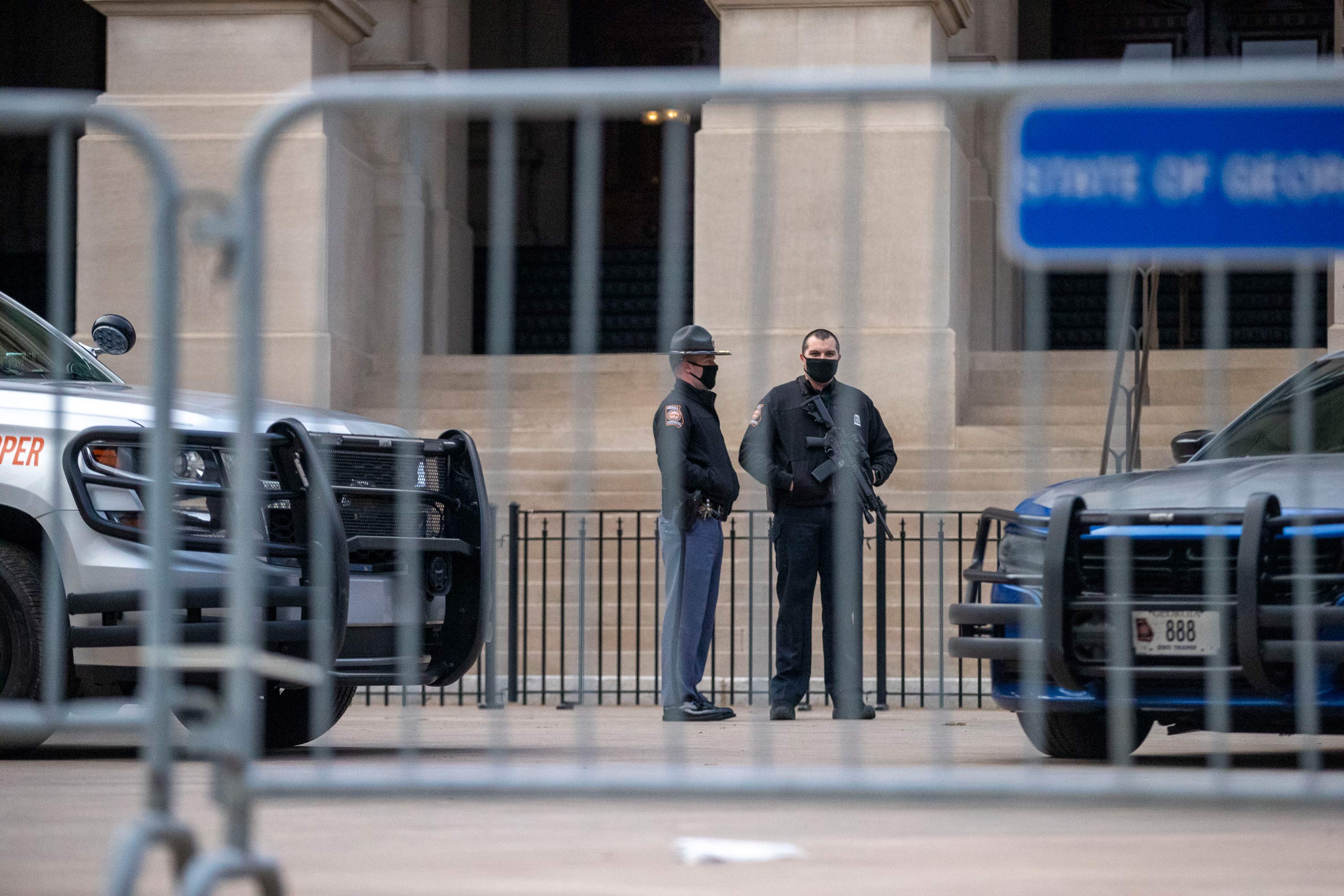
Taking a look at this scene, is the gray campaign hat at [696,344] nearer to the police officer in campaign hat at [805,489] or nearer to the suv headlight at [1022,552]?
the police officer in campaign hat at [805,489]

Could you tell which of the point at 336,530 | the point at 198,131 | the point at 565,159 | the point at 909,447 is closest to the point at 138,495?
the point at 336,530

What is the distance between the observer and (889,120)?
6.54 m

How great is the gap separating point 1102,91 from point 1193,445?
14.7 ft

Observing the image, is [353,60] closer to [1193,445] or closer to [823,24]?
[823,24]

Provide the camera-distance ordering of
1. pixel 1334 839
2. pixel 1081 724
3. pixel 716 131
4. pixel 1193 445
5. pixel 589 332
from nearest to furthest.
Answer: pixel 589 332, pixel 1334 839, pixel 1081 724, pixel 1193 445, pixel 716 131

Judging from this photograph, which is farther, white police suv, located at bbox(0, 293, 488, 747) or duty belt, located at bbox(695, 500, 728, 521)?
duty belt, located at bbox(695, 500, 728, 521)

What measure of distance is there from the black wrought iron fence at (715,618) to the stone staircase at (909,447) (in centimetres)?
32

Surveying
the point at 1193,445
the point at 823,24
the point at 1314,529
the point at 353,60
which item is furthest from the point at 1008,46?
the point at 1314,529

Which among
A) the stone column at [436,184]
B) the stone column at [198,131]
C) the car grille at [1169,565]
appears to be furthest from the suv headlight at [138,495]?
the stone column at [436,184]

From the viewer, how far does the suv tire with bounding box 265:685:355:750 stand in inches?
342

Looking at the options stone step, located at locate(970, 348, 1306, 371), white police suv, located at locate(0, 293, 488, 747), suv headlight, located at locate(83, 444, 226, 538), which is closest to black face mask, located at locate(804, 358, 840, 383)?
white police suv, located at locate(0, 293, 488, 747)

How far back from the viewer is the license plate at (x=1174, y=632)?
6.65 meters

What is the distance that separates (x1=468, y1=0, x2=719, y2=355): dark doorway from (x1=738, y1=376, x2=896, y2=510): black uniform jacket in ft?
42.1

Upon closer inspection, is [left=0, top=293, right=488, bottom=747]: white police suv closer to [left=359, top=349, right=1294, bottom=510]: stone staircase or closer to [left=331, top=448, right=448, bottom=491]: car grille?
[left=331, top=448, right=448, bottom=491]: car grille
